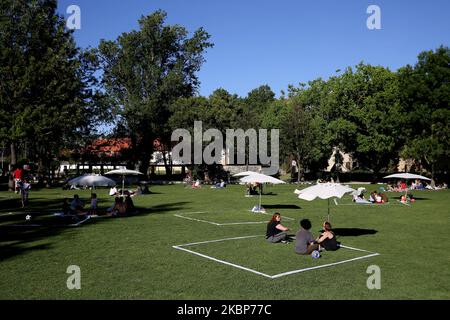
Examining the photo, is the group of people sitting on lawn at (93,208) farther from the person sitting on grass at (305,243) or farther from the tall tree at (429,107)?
the tall tree at (429,107)

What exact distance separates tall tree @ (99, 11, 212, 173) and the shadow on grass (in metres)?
42.6

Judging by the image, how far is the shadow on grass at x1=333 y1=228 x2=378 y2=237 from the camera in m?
17.5

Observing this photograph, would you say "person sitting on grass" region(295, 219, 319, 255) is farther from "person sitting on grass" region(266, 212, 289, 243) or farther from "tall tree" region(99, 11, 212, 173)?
"tall tree" region(99, 11, 212, 173)

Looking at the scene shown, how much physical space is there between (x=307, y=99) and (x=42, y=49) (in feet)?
134

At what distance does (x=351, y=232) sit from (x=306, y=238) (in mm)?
5158

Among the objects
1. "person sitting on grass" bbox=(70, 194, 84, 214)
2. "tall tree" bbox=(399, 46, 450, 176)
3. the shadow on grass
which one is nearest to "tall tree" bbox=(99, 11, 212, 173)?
"tall tree" bbox=(399, 46, 450, 176)

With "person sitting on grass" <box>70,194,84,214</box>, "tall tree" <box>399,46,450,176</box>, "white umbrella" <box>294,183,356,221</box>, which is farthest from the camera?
"tall tree" <box>399,46,450,176</box>

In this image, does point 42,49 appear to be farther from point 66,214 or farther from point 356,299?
point 356,299

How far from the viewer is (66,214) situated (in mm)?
21719

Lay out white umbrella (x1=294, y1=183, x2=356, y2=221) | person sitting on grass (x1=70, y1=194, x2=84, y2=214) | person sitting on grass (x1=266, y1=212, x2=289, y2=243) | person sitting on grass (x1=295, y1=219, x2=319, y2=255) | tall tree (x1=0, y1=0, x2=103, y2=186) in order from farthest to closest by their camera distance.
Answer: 1. tall tree (x1=0, y1=0, x2=103, y2=186)
2. person sitting on grass (x1=70, y1=194, x2=84, y2=214)
3. white umbrella (x1=294, y1=183, x2=356, y2=221)
4. person sitting on grass (x1=266, y1=212, x2=289, y2=243)
5. person sitting on grass (x1=295, y1=219, x2=319, y2=255)

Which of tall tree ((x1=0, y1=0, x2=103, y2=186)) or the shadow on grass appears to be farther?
tall tree ((x1=0, y1=0, x2=103, y2=186))

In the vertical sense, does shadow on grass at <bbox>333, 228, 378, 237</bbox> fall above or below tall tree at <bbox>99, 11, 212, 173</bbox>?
below
